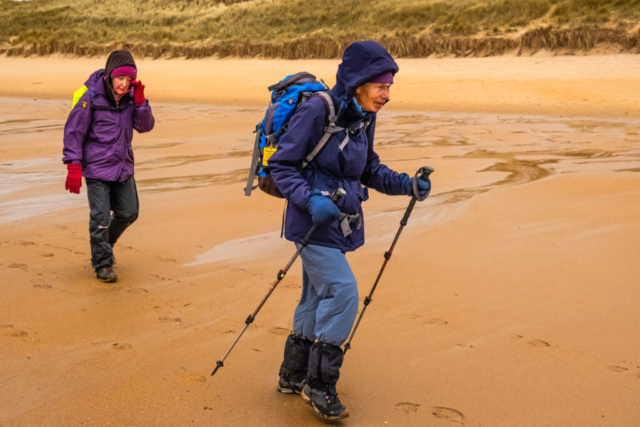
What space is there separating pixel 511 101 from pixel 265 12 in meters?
31.2

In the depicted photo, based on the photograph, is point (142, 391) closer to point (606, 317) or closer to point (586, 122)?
point (606, 317)

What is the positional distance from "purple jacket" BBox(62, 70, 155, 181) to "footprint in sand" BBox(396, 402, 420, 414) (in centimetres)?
263

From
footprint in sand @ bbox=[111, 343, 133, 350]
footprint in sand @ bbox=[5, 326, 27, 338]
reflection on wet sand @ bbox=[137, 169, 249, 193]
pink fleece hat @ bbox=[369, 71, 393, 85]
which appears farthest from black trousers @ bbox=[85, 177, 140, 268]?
reflection on wet sand @ bbox=[137, 169, 249, 193]

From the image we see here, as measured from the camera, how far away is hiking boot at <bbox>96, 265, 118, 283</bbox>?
204 inches

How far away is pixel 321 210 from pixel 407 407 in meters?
1.06

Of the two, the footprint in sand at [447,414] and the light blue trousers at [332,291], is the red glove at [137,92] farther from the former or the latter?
the footprint in sand at [447,414]

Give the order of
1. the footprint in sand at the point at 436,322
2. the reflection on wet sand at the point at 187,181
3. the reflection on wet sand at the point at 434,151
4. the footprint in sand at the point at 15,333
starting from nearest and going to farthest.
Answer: the footprint in sand at the point at 15,333 → the footprint in sand at the point at 436,322 → the reflection on wet sand at the point at 187,181 → the reflection on wet sand at the point at 434,151

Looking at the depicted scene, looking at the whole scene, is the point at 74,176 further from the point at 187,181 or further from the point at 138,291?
the point at 187,181

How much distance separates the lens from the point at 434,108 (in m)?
16.0

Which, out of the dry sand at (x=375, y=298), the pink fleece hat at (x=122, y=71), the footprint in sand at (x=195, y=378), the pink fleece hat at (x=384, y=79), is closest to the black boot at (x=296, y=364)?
the dry sand at (x=375, y=298)

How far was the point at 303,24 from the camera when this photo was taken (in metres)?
38.0

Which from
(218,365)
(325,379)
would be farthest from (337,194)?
(218,365)

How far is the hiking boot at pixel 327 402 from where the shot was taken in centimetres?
324

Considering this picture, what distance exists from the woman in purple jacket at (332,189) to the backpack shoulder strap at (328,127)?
2cm
